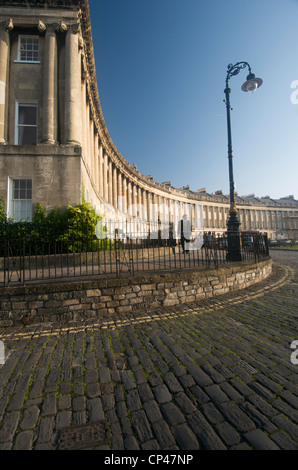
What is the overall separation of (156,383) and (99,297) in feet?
8.80

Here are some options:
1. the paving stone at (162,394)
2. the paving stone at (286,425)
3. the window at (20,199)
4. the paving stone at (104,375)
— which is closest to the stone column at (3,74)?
the window at (20,199)

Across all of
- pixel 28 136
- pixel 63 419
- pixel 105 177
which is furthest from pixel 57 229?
pixel 105 177

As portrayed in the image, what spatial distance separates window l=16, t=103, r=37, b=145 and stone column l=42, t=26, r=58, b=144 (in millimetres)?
1047

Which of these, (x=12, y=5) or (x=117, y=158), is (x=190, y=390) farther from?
(x=117, y=158)

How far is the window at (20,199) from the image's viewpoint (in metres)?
10.8

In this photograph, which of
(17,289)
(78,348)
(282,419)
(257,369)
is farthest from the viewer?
(17,289)

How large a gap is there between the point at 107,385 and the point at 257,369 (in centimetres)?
199

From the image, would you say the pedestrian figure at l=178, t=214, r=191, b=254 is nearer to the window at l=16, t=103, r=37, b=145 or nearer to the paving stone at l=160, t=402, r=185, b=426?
the window at l=16, t=103, r=37, b=145

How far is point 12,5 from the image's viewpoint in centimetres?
1202

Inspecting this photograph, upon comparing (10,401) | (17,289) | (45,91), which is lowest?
(10,401)

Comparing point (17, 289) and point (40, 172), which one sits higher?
point (40, 172)

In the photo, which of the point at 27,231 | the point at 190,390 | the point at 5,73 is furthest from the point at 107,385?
the point at 5,73

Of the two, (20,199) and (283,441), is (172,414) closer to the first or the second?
(283,441)

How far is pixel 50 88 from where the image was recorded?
1177 centimetres
